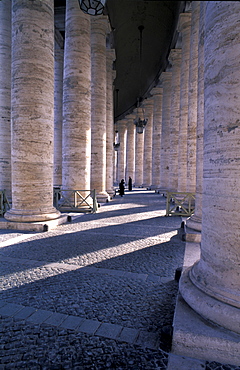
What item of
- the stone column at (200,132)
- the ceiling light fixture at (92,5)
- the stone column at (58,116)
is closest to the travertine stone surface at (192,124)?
the stone column at (200,132)

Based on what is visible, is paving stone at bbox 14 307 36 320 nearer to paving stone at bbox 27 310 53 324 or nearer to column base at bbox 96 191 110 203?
paving stone at bbox 27 310 53 324

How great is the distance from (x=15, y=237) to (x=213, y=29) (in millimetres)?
8397

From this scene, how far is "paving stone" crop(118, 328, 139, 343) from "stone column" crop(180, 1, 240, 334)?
908 mm

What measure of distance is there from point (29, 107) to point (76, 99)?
5.06 meters

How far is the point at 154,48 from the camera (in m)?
31.6

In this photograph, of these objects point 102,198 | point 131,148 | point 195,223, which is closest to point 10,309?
point 195,223

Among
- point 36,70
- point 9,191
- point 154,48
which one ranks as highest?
point 154,48

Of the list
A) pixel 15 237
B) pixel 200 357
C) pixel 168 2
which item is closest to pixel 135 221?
pixel 15 237

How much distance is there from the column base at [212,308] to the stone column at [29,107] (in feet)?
25.7

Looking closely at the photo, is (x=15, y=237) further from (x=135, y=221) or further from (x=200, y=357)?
(x=200, y=357)

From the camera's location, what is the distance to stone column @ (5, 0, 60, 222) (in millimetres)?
10219

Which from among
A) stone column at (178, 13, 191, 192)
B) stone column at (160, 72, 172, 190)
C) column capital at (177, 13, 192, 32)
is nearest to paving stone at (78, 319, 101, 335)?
stone column at (178, 13, 191, 192)

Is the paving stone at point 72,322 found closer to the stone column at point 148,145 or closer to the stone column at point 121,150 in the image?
the stone column at point 148,145

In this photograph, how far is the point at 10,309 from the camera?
436 centimetres
